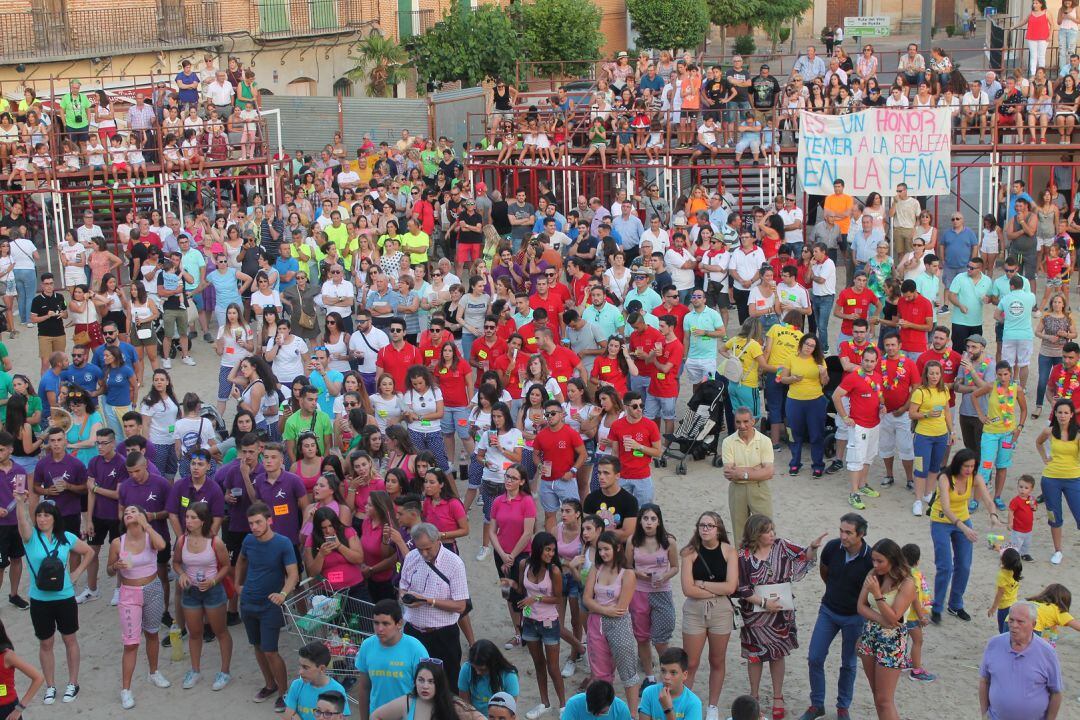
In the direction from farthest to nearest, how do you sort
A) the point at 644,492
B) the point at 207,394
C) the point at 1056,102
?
1. the point at 1056,102
2. the point at 207,394
3. the point at 644,492

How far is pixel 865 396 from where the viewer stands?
41.3ft

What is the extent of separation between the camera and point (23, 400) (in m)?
12.3

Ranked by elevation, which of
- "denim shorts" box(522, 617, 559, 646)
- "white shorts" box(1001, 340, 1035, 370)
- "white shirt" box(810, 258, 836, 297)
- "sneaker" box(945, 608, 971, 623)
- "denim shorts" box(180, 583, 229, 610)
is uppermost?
"white shirt" box(810, 258, 836, 297)

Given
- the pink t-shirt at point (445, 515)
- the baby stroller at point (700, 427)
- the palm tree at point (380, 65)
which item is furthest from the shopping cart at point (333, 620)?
the palm tree at point (380, 65)

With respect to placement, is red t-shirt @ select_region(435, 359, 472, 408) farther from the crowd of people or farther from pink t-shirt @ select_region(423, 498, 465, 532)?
pink t-shirt @ select_region(423, 498, 465, 532)

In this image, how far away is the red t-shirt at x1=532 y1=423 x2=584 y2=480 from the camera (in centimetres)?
1123

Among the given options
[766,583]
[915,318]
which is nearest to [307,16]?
[915,318]

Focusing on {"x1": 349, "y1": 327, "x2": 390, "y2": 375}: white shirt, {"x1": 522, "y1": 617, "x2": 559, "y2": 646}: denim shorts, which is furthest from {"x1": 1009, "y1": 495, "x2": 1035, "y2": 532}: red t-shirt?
{"x1": 349, "y1": 327, "x2": 390, "y2": 375}: white shirt

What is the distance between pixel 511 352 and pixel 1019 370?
5.83 meters

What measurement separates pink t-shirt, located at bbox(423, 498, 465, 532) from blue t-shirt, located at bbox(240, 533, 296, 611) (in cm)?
113

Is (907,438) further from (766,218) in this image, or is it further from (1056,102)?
(1056,102)

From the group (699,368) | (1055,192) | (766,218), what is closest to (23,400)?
(699,368)

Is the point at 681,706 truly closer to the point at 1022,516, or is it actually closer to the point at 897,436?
the point at 1022,516

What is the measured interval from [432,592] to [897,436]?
5.60 meters
